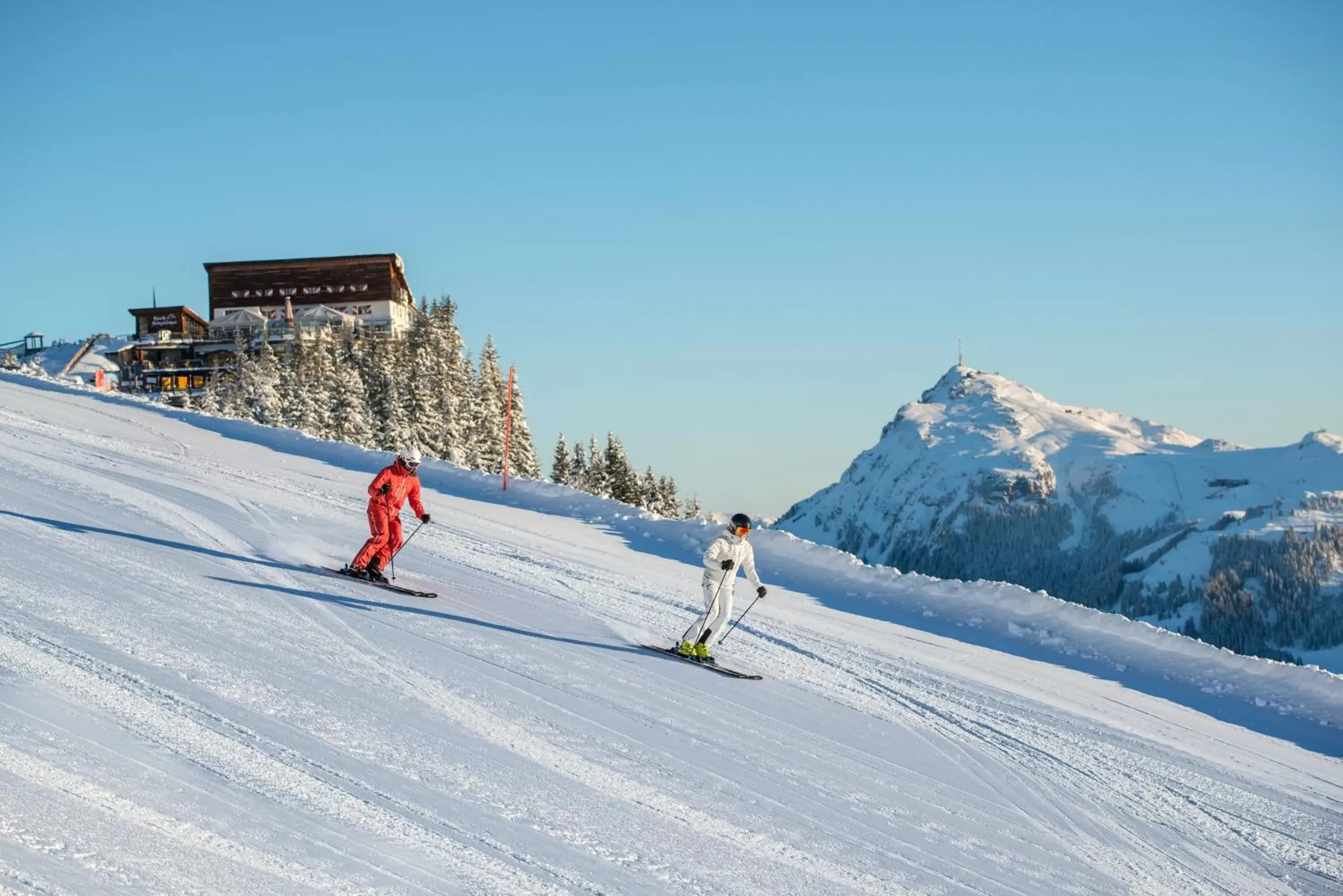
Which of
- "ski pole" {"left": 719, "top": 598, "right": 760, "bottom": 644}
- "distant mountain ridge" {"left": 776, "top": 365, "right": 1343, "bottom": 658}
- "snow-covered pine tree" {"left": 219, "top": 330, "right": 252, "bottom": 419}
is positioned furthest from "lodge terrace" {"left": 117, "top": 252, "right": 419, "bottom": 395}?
"distant mountain ridge" {"left": 776, "top": 365, "right": 1343, "bottom": 658}

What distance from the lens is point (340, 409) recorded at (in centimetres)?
5622

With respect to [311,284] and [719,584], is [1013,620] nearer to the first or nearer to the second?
[719,584]

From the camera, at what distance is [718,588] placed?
42.2ft

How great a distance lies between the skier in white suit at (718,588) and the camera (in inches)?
501

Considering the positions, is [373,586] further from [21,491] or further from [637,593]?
[21,491]

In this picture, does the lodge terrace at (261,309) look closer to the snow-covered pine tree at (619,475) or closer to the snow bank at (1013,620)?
the snow-covered pine tree at (619,475)

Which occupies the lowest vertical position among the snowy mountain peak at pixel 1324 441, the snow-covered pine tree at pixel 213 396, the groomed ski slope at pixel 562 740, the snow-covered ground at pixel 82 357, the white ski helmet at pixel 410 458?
the groomed ski slope at pixel 562 740

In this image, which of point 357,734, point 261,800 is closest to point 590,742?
point 357,734

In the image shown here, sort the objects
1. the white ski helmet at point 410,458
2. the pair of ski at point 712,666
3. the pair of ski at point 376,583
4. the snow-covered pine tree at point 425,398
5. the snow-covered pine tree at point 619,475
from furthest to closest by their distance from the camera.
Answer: the snow-covered pine tree at point 619,475, the snow-covered pine tree at point 425,398, the white ski helmet at point 410,458, the pair of ski at point 376,583, the pair of ski at point 712,666

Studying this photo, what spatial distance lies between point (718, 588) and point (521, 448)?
52.2m

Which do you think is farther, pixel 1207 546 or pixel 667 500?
pixel 1207 546

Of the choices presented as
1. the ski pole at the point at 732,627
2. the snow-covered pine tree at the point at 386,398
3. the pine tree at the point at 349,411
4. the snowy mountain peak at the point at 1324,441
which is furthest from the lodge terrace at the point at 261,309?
the snowy mountain peak at the point at 1324,441

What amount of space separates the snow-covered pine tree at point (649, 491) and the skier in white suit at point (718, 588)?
193 feet

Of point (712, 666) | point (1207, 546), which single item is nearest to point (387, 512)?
point (712, 666)
